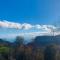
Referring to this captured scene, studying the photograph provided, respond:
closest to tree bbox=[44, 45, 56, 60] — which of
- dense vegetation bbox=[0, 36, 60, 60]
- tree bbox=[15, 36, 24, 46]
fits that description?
dense vegetation bbox=[0, 36, 60, 60]

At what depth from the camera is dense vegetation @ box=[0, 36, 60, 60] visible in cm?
245

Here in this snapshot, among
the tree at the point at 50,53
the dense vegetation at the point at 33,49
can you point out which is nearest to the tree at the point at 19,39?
the dense vegetation at the point at 33,49

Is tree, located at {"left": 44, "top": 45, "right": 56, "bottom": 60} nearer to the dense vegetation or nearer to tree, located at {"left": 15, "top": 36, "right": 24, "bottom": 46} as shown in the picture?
the dense vegetation

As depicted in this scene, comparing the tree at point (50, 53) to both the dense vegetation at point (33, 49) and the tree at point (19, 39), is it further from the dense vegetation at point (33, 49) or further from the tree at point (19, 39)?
the tree at point (19, 39)

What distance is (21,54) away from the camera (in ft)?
8.17

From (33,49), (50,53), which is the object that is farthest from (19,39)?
(50,53)

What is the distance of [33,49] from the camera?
8.18 feet

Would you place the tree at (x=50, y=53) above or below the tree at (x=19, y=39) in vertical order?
below

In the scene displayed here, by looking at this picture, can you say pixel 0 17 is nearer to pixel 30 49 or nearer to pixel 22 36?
pixel 22 36

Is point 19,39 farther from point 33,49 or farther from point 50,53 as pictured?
point 50,53

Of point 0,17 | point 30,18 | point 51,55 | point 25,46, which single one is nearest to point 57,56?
point 51,55

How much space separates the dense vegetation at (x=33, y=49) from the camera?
245 centimetres

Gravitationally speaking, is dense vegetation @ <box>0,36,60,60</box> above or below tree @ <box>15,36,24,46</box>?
below

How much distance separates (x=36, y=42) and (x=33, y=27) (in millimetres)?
225
